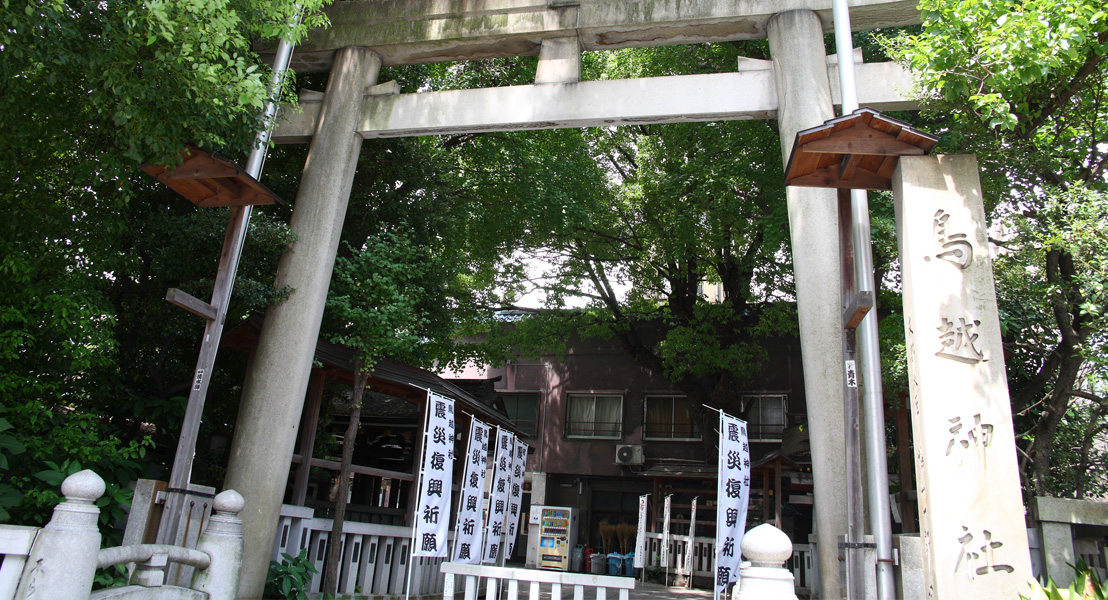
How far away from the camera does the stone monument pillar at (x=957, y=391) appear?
4078 millimetres

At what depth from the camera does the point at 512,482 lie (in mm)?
12062

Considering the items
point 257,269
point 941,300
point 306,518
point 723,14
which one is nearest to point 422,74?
point 257,269

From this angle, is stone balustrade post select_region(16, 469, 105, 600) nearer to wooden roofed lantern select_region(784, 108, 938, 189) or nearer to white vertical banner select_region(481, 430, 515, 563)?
wooden roofed lantern select_region(784, 108, 938, 189)

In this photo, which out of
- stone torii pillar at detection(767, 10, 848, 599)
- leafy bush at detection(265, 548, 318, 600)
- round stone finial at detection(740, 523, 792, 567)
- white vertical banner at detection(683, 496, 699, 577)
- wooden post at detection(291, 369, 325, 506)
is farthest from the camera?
white vertical banner at detection(683, 496, 699, 577)

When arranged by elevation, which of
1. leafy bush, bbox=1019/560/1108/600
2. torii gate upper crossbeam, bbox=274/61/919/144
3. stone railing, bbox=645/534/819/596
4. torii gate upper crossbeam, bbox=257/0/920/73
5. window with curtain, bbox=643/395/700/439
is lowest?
stone railing, bbox=645/534/819/596

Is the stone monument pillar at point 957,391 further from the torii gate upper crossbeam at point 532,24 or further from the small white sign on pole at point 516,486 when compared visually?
the small white sign on pole at point 516,486

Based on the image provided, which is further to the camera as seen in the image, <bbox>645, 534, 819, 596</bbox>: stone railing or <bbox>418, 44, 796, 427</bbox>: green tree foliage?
<bbox>645, 534, 819, 596</bbox>: stone railing

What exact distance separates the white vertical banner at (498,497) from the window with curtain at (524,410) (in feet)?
28.3

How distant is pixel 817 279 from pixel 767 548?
14.0ft

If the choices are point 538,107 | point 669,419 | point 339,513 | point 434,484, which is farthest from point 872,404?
point 669,419

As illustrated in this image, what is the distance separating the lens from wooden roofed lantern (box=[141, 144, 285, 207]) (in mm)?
6617

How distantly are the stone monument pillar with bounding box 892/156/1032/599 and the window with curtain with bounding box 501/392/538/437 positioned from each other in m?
16.2

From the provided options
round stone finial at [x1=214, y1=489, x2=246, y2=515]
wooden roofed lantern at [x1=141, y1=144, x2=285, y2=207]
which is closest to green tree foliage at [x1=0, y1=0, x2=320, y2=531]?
wooden roofed lantern at [x1=141, y1=144, x2=285, y2=207]

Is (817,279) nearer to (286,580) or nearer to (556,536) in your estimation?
(286,580)
